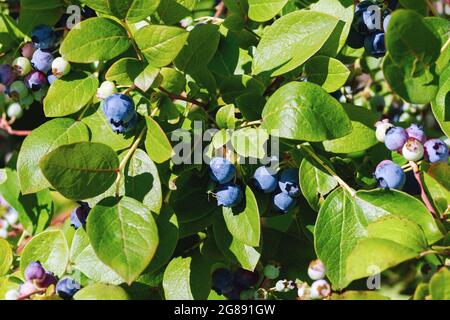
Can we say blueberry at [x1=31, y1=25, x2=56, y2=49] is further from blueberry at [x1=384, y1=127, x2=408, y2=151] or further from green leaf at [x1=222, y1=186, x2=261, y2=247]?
blueberry at [x1=384, y1=127, x2=408, y2=151]

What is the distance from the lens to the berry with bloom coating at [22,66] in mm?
1397

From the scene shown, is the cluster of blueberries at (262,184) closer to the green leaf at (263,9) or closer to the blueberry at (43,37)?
the green leaf at (263,9)

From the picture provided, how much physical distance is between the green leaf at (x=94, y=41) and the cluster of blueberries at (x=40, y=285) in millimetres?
396

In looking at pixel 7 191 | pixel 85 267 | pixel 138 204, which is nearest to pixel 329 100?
pixel 138 204

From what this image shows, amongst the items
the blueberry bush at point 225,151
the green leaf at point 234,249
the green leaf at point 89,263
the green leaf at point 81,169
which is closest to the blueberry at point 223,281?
the blueberry bush at point 225,151

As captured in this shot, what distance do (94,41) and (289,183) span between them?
1.47ft

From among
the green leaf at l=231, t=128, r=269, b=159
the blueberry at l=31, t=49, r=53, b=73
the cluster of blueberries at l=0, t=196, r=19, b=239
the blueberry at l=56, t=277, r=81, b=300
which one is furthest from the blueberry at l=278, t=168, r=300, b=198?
the cluster of blueberries at l=0, t=196, r=19, b=239

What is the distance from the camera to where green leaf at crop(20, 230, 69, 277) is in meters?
1.28

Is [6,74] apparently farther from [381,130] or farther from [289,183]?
[381,130]

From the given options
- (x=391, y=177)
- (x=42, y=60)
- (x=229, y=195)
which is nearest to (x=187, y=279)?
(x=229, y=195)

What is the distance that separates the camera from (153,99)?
1.24m

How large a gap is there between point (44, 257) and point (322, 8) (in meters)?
0.75

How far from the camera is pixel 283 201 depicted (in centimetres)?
124

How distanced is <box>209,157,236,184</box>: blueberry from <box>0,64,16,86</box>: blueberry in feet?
1.80
